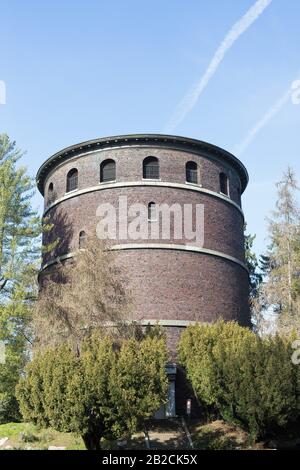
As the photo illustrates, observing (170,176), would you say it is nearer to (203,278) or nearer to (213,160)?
(213,160)

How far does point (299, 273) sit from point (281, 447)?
14.3m

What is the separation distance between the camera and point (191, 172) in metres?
29.1

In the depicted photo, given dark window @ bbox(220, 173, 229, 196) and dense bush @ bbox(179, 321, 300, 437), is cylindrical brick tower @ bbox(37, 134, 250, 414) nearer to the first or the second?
dark window @ bbox(220, 173, 229, 196)

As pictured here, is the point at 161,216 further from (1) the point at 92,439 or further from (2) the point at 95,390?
(1) the point at 92,439

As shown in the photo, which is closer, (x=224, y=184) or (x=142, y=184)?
(x=142, y=184)

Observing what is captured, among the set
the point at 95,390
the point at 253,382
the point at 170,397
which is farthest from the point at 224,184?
the point at 95,390

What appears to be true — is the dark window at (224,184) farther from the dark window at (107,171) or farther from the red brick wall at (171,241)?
the dark window at (107,171)

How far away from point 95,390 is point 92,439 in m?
1.69

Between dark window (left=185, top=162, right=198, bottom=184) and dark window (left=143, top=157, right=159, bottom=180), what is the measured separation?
56.8 inches

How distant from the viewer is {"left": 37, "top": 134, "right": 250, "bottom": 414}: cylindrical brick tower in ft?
87.1

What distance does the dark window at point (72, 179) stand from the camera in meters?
29.7

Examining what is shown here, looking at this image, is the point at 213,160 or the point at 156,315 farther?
the point at 213,160
